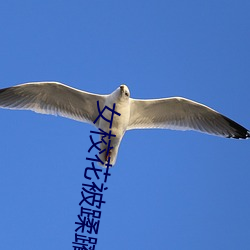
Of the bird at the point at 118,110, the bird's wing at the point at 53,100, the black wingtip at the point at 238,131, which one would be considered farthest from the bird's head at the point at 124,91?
the black wingtip at the point at 238,131

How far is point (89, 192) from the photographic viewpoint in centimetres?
570

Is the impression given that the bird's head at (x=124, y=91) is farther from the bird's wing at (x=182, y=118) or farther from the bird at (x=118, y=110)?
the bird's wing at (x=182, y=118)

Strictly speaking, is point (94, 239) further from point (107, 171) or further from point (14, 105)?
point (14, 105)

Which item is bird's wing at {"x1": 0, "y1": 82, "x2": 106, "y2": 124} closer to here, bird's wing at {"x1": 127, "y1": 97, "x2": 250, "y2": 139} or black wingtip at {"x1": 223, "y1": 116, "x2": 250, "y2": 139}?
bird's wing at {"x1": 127, "y1": 97, "x2": 250, "y2": 139}

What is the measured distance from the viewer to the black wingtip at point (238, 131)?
725cm

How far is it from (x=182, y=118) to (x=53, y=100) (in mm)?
1939

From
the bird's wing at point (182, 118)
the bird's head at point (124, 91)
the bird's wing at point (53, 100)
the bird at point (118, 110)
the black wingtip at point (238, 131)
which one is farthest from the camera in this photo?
the black wingtip at point (238, 131)

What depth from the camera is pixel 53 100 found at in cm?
681

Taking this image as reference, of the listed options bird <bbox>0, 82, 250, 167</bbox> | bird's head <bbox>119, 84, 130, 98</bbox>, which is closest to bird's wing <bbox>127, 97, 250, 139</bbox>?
bird <bbox>0, 82, 250, 167</bbox>

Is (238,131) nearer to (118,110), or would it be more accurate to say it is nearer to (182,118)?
(182,118)

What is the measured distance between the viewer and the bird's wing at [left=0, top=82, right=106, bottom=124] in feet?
21.8

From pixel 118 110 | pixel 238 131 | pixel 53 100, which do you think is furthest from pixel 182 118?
pixel 53 100

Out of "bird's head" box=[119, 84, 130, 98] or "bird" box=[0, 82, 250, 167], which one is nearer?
"bird's head" box=[119, 84, 130, 98]

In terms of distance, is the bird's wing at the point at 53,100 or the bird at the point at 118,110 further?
the bird's wing at the point at 53,100
